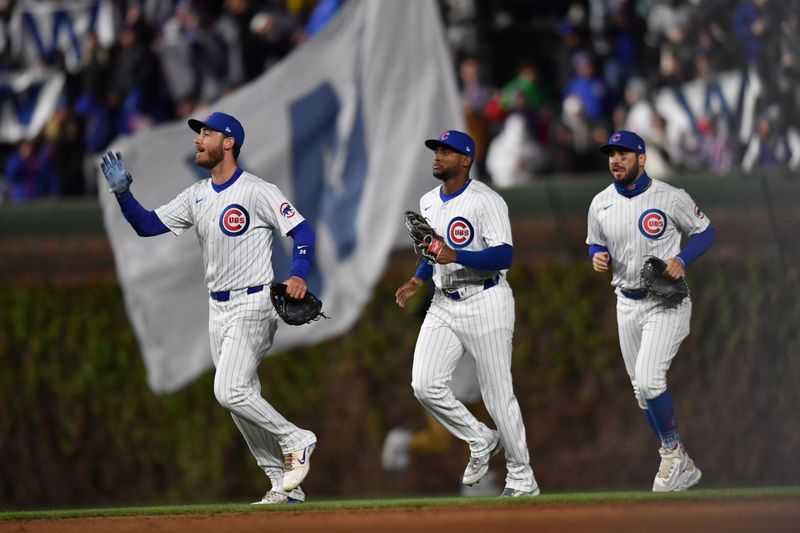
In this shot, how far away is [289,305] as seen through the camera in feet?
30.7

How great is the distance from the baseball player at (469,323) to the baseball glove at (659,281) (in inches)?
32.2

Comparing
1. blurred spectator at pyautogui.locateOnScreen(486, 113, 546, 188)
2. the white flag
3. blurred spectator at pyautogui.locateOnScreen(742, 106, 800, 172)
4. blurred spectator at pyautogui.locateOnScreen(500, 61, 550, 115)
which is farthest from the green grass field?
blurred spectator at pyautogui.locateOnScreen(500, 61, 550, 115)

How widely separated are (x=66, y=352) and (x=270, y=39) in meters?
3.75

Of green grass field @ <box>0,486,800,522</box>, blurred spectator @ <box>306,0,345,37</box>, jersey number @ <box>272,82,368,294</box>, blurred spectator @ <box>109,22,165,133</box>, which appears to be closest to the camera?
green grass field @ <box>0,486,800,522</box>

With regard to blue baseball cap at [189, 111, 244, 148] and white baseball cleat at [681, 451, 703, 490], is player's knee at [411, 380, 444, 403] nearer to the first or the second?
white baseball cleat at [681, 451, 703, 490]

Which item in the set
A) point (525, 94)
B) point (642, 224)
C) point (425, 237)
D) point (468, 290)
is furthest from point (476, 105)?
point (425, 237)

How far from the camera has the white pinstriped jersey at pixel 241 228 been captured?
9.52 meters

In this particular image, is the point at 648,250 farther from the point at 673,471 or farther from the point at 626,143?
the point at 673,471

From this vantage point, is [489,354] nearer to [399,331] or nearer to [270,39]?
[399,331]

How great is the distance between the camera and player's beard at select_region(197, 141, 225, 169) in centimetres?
950

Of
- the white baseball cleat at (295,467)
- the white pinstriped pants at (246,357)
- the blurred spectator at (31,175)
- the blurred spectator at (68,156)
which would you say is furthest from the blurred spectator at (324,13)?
the white baseball cleat at (295,467)

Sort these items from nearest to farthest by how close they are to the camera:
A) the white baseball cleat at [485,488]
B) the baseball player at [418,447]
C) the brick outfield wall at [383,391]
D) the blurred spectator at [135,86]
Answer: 1. the white baseball cleat at [485,488]
2. the baseball player at [418,447]
3. the brick outfield wall at [383,391]
4. the blurred spectator at [135,86]

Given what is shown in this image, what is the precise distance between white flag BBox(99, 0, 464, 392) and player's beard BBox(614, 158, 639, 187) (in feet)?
9.63

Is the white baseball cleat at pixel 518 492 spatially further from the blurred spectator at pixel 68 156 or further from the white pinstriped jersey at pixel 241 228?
the blurred spectator at pixel 68 156
